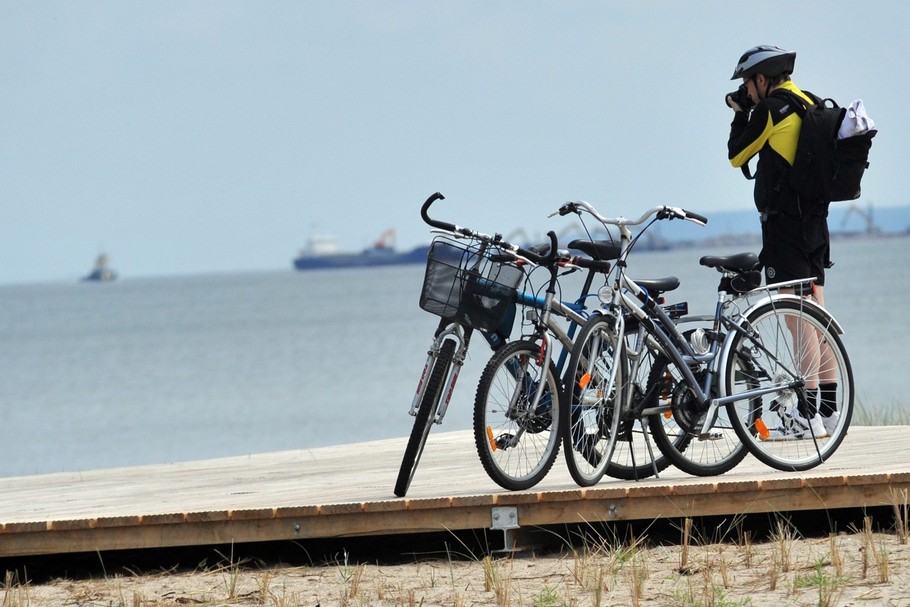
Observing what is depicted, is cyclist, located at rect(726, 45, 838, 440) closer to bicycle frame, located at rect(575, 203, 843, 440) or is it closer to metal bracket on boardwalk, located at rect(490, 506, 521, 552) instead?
bicycle frame, located at rect(575, 203, 843, 440)

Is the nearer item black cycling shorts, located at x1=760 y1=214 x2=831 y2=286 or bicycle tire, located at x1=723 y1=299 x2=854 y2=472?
bicycle tire, located at x1=723 y1=299 x2=854 y2=472

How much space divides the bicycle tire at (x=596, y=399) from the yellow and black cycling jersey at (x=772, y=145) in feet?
4.62

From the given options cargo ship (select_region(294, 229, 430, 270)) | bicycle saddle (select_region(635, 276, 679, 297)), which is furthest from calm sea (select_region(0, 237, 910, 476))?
cargo ship (select_region(294, 229, 430, 270))

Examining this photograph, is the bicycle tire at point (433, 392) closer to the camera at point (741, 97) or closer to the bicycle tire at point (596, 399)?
the bicycle tire at point (596, 399)

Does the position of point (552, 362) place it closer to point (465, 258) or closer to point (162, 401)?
point (465, 258)

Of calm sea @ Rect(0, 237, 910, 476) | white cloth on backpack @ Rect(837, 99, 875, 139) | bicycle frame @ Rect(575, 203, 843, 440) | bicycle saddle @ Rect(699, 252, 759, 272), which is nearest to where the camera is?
bicycle frame @ Rect(575, 203, 843, 440)

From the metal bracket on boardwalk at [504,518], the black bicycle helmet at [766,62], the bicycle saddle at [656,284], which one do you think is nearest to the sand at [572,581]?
the metal bracket on boardwalk at [504,518]

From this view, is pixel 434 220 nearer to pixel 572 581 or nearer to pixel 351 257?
pixel 572 581

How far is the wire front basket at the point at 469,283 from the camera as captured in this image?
18.7ft

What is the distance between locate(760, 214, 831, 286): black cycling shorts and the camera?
6.82m

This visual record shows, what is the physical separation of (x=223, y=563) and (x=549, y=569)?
1386mm

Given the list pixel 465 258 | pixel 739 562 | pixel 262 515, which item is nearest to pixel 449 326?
pixel 465 258

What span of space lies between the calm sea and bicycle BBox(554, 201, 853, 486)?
6363 mm

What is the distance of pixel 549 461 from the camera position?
581cm
